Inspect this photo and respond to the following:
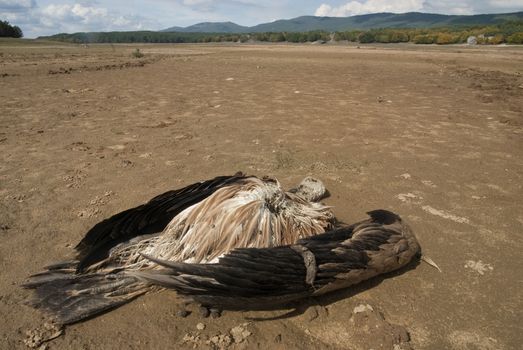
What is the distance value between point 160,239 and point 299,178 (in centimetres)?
256

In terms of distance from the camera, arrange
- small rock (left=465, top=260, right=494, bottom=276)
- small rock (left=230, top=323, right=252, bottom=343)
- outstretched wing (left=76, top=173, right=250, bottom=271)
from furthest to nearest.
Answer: small rock (left=465, top=260, right=494, bottom=276) → outstretched wing (left=76, top=173, right=250, bottom=271) → small rock (left=230, top=323, right=252, bottom=343)

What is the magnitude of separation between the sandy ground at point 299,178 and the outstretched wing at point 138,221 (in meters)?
0.48

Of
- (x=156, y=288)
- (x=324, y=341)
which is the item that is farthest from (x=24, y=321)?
(x=324, y=341)

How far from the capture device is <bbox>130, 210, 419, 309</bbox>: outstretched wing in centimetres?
235

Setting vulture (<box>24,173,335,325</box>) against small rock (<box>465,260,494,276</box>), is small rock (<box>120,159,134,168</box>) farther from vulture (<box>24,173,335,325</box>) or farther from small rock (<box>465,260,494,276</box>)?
small rock (<box>465,260,494,276</box>)

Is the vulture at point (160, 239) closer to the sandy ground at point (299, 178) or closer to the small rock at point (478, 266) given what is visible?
the sandy ground at point (299, 178)

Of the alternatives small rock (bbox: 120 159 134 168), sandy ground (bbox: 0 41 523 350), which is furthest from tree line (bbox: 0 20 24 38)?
small rock (bbox: 120 159 134 168)

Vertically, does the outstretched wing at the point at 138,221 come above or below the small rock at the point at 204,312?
above

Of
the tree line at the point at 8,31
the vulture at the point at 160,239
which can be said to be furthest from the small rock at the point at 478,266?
the tree line at the point at 8,31

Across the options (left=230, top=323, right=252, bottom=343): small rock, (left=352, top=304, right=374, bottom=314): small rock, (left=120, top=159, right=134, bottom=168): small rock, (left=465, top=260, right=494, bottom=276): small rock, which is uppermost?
(left=120, top=159, right=134, bottom=168): small rock

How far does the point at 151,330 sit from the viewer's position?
258 centimetres

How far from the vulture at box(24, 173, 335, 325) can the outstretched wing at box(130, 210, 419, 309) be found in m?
0.29

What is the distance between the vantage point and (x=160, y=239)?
294 cm

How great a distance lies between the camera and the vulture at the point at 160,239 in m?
2.74
